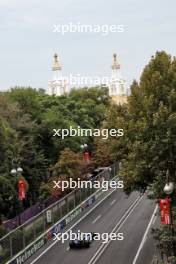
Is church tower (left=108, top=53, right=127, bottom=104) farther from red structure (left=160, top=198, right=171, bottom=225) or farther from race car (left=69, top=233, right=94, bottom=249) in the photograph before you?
red structure (left=160, top=198, right=171, bottom=225)

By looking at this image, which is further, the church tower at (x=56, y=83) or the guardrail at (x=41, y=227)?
the church tower at (x=56, y=83)

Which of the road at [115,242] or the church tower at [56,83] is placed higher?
the church tower at [56,83]

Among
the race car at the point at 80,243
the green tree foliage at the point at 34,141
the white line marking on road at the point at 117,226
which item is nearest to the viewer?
the white line marking on road at the point at 117,226

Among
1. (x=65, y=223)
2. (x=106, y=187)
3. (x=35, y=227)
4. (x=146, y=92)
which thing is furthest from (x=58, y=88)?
(x=146, y=92)

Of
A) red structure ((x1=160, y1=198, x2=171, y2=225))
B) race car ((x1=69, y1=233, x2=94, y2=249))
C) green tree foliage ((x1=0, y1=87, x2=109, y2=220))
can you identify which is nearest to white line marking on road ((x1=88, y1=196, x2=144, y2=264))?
race car ((x1=69, y1=233, x2=94, y2=249))

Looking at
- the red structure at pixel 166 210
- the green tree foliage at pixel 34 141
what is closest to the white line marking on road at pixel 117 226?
the green tree foliage at pixel 34 141

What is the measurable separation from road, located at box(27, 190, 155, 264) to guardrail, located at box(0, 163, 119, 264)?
32.8 inches

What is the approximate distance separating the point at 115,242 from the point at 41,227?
4962 millimetres

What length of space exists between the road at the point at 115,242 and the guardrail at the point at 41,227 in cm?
83

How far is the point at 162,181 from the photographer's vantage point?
27.8m

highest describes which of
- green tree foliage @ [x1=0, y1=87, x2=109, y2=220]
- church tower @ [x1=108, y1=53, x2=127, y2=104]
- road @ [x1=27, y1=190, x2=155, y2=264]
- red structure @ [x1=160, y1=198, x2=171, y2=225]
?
church tower @ [x1=108, y1=53, x2=127, y2=104]

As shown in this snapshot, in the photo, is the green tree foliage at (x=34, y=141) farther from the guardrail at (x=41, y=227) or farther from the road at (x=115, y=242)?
the road at (x=115, y=242)

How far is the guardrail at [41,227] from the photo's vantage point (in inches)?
1277

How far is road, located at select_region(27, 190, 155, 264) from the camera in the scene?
3350 cm
